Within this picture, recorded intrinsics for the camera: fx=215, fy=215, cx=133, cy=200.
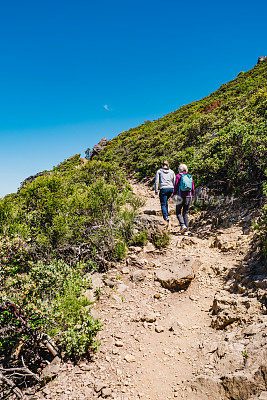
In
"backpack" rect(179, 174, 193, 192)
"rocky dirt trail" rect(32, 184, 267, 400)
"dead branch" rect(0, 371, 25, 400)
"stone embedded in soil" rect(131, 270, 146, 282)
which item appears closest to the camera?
"rocky dirt trail" rect(32, 184, 267, 400)

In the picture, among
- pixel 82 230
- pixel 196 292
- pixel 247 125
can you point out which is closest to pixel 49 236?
pixel 82 230

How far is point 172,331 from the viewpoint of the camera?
3.65 m

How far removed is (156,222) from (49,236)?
2.93 m

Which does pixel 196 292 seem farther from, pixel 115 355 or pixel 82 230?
pixel 82 230

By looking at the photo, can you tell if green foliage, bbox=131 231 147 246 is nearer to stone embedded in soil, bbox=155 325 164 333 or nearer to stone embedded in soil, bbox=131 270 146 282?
stone embedded in soil, bbox=131 270 146 282

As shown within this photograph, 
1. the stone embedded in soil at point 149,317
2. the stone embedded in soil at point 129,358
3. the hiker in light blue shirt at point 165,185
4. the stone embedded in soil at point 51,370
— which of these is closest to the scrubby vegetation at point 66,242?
the stone embedded in soil at point 51,370

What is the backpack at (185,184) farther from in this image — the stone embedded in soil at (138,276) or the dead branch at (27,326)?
the dead branch at (27,326)

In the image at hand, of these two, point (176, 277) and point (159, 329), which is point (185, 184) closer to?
point (176, 277)

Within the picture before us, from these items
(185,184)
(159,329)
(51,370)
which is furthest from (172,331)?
(185,184)

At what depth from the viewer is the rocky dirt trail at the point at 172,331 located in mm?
2652

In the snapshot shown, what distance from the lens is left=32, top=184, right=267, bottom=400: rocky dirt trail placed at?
8.70 ft

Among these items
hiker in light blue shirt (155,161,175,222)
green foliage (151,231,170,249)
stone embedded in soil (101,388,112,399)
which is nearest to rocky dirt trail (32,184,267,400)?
stone embedded in soil (101,388,112,399)

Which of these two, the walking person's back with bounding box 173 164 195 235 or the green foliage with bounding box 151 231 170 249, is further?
the walking person's back with bounding box 173 164 195 235

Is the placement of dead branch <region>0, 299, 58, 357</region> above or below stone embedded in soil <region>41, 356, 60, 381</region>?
above
